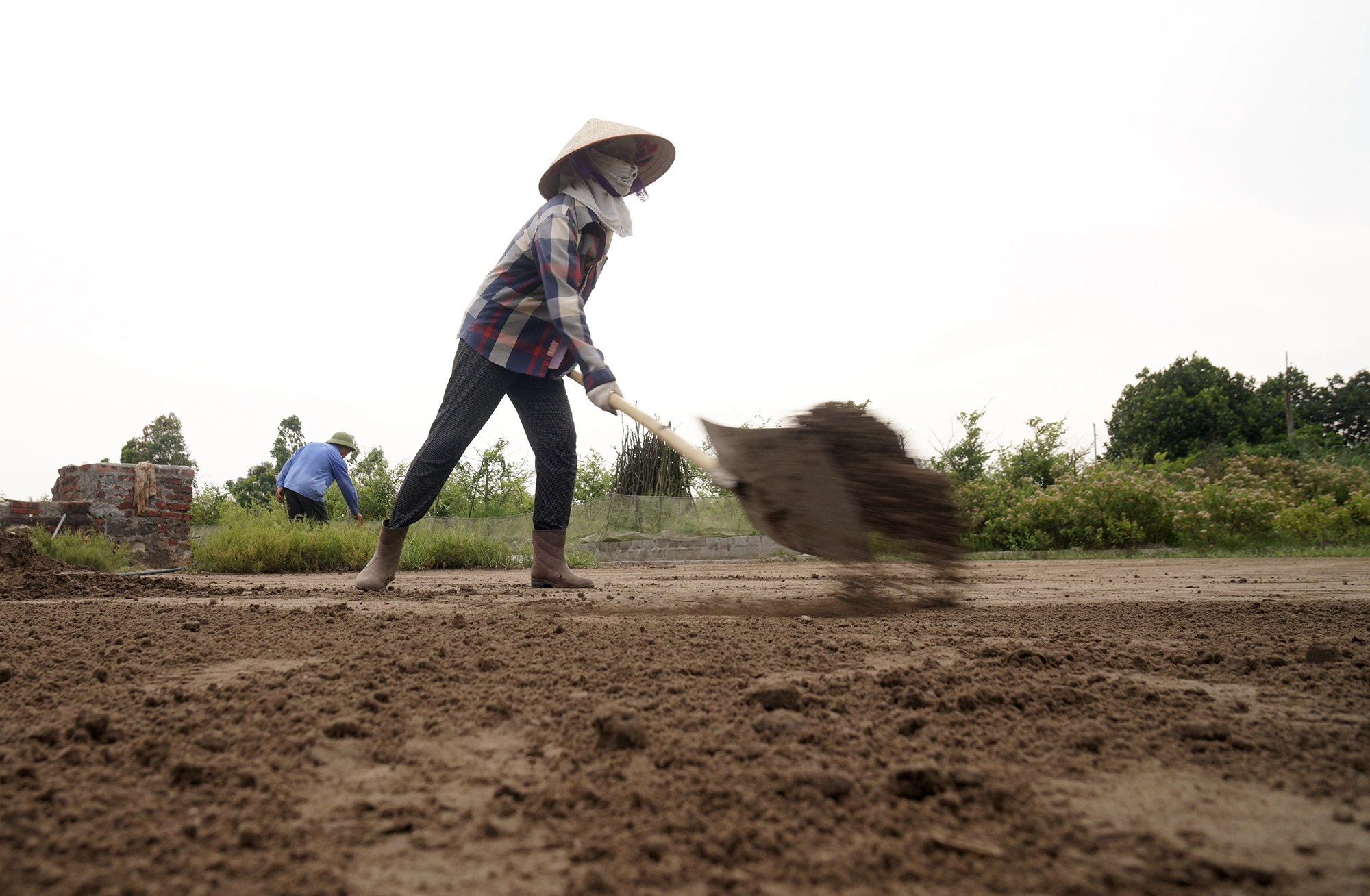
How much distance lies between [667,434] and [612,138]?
1.52 metres

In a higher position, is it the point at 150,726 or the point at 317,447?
the point at 317,447

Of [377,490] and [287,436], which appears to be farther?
[287,436]

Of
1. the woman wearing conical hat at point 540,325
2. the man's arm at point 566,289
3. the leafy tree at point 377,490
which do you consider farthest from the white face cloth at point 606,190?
the leafy tree at point 377,490

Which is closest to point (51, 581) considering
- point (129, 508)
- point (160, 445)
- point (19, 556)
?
point (19, 556)

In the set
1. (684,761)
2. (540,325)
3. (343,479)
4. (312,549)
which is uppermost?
(540,325)

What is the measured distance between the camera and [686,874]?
82 centimetres

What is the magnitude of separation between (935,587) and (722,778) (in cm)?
194

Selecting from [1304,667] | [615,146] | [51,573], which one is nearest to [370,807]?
[1304,667]

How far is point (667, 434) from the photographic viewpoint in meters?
2.98

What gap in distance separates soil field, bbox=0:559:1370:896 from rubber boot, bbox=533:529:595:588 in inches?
65.3

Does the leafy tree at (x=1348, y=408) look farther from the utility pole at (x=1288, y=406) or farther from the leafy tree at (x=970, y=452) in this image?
the leafy tree at (x=970, y=452)

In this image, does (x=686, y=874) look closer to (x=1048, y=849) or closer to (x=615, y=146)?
(x=1048, y=849)

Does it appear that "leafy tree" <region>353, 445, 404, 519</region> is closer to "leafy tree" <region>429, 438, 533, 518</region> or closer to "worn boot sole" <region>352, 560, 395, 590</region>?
"leafy tree" <region>429, 438, 533, 518</region>

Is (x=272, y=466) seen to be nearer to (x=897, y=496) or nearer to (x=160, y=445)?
(x=160, y=445)
